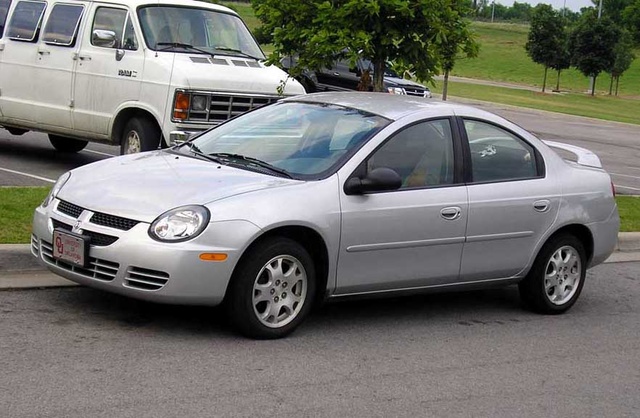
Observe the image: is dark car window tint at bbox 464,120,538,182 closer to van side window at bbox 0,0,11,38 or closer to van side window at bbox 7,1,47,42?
van side window at bbox 7,1,47,42

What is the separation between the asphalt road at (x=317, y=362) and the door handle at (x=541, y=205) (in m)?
0.82

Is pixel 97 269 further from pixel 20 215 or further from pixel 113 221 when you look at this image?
pixel 20 215

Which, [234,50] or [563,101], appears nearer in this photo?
[234,50]

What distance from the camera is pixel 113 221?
21.2 ft

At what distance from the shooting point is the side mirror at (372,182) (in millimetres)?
6953

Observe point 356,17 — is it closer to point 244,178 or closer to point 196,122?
point 196,122

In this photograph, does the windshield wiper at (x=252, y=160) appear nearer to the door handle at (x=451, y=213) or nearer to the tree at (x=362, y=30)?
the door handle at (x=451, y=213)

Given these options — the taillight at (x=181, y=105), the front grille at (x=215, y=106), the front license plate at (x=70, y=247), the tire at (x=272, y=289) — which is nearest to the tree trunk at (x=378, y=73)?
the front grille at (x=215, y=106)

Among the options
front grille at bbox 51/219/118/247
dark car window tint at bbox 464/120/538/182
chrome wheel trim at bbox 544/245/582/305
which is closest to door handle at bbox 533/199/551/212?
dark car window tint at bbox 464/120/538/182

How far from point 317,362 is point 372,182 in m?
1.26

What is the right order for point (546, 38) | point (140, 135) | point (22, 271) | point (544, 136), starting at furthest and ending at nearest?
1. point (546, 38)
2. point (544, 136)
3. point (140, 135)
4. point (22, 271)

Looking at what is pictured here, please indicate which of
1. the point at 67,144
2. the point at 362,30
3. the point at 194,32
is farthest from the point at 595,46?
Result: the point at 362,30

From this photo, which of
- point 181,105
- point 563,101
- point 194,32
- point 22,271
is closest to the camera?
point 22,271

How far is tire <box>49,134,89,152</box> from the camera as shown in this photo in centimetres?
1475
